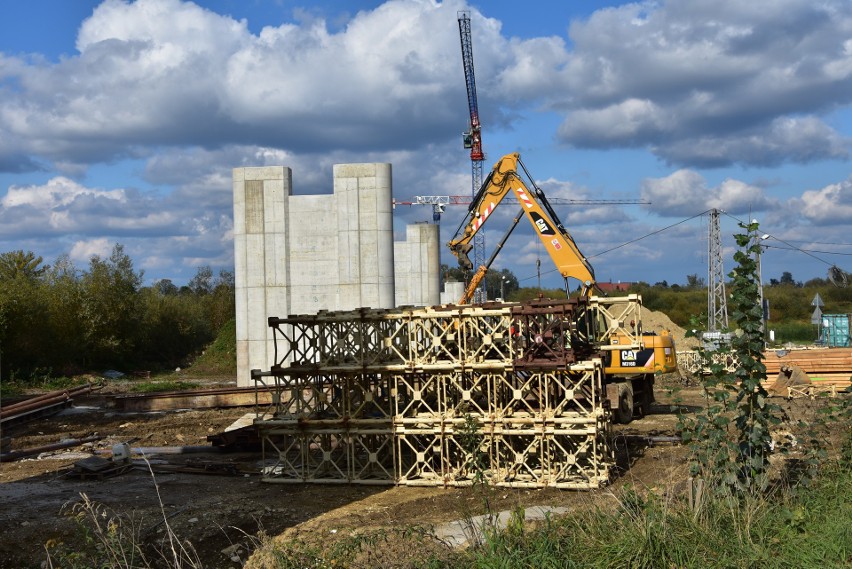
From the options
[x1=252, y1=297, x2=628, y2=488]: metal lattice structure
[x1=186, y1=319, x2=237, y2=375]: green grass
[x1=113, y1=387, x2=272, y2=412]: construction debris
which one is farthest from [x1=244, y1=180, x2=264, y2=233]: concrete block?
[x1=186, y1=319, x2=237, y2=375]: green grass

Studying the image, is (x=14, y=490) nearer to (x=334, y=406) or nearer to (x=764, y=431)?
(x=334, y=406)

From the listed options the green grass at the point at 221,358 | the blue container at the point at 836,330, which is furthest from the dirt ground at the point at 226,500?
the blue container at the point at 836,330

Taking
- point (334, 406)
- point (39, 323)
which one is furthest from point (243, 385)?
point (39, 323)

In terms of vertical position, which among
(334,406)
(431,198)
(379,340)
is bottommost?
(334,406)

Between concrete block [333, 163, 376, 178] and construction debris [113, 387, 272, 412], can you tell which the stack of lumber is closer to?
concrete block [333, 163, 376, 178]

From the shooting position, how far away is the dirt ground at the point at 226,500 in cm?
1019

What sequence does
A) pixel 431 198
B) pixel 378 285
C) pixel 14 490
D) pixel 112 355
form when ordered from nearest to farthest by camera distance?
pixel 14 490, pixel 378 285, pixel 112 355, pixel 431 198

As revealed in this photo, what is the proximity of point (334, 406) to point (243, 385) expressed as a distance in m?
11.6

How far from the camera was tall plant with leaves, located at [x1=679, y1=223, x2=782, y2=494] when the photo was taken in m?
7.94

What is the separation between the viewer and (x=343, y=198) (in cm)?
2473

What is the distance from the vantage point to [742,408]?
8242mm

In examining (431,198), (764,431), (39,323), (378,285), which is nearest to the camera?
(764,431)

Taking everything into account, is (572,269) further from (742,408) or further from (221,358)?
(221,358)

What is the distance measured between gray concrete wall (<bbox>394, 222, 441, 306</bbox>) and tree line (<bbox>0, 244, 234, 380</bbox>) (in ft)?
28.7
